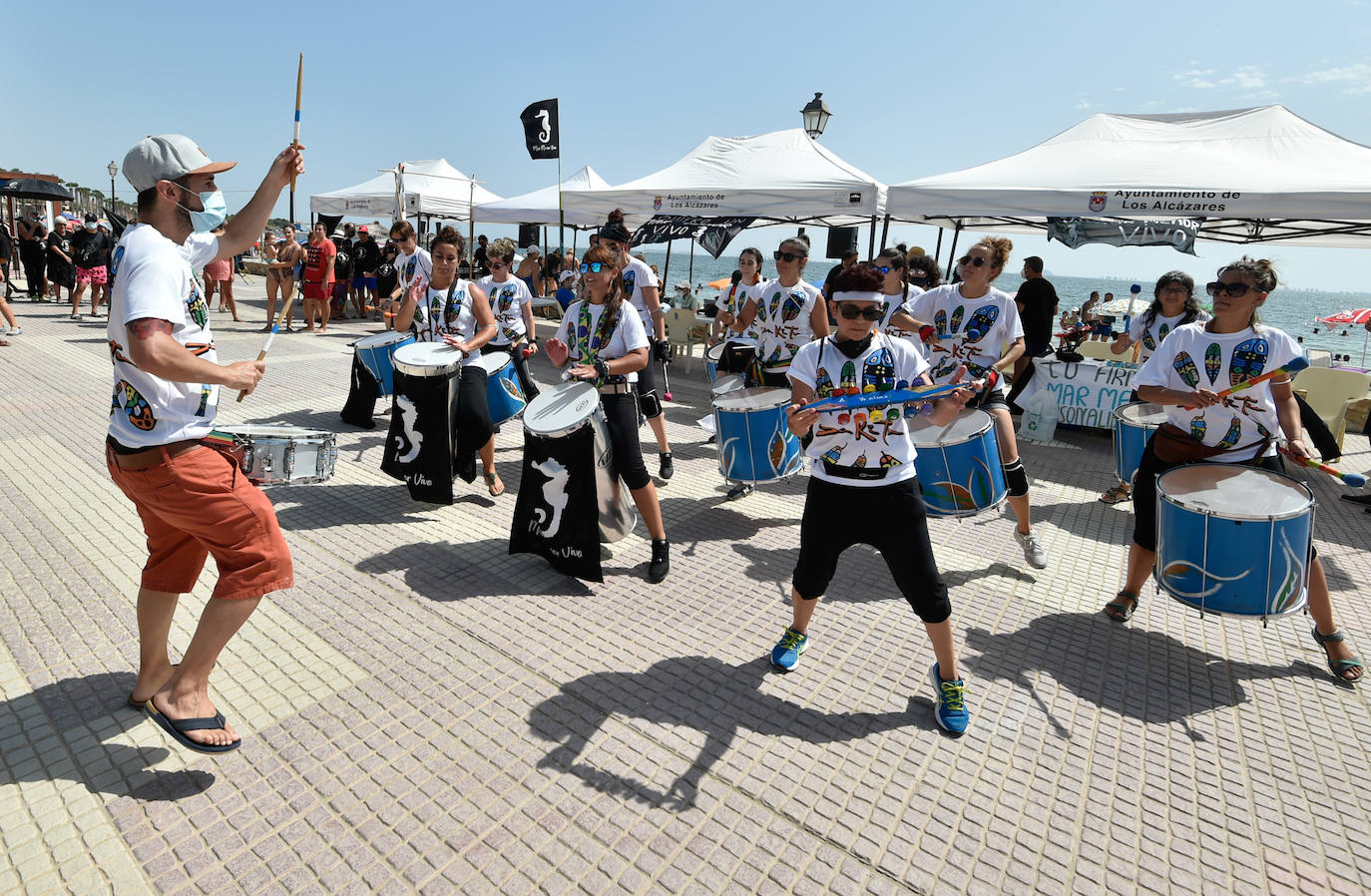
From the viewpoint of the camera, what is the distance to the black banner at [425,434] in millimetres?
5070

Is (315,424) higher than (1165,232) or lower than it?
lower

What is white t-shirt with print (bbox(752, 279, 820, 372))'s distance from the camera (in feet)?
18.9

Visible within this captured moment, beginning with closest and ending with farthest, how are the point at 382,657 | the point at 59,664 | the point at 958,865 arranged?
1. the point at 958,865
2. the point at 59,664
3. the point at 382,657

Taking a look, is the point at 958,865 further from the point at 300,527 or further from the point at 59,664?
the point at 300,527

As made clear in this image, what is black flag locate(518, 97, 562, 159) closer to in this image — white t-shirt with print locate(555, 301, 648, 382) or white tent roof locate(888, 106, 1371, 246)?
white t-shirt with print locate(555, 301, 648, 382)

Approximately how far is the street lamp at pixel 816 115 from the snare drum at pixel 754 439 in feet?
25.8

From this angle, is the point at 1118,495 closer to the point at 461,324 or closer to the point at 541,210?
the point at 461,324

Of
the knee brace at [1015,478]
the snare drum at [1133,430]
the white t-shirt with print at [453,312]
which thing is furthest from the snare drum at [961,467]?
the white t-shirt with print at [453,312]

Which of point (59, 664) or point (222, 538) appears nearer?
point (222, 538)

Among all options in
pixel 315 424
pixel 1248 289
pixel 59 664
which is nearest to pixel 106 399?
pixel 315 424

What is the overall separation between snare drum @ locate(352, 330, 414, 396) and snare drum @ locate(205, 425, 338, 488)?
364 cm

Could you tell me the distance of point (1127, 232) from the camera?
922 centimetres

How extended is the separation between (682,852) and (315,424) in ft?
21.3

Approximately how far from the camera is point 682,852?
2379 millimetres
